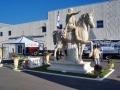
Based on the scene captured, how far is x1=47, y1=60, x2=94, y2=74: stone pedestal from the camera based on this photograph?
1169cm

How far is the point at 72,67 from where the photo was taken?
12.2 m

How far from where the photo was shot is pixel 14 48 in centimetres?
4522

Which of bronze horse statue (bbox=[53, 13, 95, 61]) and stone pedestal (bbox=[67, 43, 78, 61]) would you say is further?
stone pedestal (bbox=[67, 43, 78, 61])

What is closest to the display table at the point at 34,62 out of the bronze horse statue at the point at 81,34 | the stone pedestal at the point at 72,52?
the bronze horse statue at the point at 81,34

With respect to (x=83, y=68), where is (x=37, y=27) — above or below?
above

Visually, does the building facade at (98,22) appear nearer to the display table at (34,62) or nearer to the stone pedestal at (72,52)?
the display table at (34,62)

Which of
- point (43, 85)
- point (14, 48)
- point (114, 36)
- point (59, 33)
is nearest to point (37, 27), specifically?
point (14, 48)

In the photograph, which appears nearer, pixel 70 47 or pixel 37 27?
pixel 70 47

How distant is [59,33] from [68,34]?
0.87 metres

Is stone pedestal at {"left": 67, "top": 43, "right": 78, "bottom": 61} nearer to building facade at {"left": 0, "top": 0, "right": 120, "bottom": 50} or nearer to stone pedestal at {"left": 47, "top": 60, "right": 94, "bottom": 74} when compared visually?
stone pedestal at {"left": 47, "top": 60, "right": 94, "bottom": 74}

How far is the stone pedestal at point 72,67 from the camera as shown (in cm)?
1169

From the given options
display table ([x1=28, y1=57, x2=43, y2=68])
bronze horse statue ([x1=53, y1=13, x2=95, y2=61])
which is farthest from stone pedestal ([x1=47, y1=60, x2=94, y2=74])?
display table ([x1=28, y1=57, x2=43, y2=68])

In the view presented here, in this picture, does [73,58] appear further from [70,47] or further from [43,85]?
[43,85]

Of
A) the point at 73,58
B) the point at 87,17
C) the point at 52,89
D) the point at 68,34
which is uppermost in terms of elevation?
the point at 87,17
